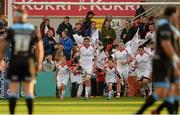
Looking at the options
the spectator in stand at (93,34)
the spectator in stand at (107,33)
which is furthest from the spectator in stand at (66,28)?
the spectator in stand at (107,33)

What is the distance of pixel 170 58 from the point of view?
13.3m

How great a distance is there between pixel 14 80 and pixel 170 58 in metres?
3.33

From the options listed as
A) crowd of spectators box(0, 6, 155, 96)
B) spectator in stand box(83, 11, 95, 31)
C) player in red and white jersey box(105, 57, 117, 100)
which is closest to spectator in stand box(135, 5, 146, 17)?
crowd of spectators box(0, 6, 155, 96)

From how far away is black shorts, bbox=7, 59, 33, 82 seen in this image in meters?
14.7

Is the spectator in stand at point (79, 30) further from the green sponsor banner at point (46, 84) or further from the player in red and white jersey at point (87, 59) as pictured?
the green sponsor banner at point (46, 84)

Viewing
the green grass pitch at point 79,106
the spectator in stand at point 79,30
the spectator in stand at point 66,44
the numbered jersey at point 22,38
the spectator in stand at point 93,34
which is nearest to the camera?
the numbered jersey at point 22,38

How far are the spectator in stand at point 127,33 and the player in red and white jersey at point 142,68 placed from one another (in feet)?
3.83

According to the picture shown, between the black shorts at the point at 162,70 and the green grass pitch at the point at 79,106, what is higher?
the black shorts at the point at 162,70

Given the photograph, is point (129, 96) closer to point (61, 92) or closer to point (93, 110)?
point (61, 92)

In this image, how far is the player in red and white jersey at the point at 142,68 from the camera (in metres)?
26.0

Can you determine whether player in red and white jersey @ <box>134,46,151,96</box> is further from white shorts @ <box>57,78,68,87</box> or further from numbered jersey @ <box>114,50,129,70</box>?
white shorts @ <box>57,78,68,87</box>

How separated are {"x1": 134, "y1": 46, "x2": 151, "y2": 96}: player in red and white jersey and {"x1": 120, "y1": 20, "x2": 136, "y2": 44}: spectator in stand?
3.83 ft

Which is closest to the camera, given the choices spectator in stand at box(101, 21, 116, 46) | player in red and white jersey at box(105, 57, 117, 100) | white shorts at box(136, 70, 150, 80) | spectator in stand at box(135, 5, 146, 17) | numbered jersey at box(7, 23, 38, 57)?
numbered jersey at box(7, 23, 38, 57)

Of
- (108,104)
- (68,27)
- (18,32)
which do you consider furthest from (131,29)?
(18,32)
